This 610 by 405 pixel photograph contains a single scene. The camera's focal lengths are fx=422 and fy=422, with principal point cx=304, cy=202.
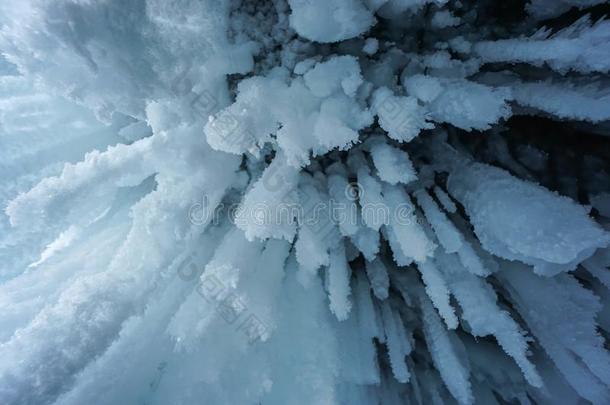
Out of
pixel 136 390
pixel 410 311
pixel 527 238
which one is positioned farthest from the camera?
pixel 410 311

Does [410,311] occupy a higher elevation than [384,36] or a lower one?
lower

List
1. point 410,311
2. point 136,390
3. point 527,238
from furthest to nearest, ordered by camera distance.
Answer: point 410,311 → point 136,390 → point 527,238

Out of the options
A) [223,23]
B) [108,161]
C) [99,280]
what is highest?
[223,23]

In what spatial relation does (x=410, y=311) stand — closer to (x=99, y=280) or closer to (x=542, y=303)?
(x=542, y=303)

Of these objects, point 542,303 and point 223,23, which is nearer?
point 223,23

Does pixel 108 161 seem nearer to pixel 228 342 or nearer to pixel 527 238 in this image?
pixel 228 342

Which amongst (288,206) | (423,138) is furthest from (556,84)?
(288,206)
